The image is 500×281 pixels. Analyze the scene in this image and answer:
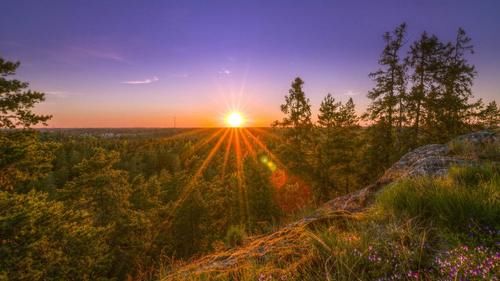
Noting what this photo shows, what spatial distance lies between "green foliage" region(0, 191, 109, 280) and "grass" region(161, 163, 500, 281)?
12.4 meters

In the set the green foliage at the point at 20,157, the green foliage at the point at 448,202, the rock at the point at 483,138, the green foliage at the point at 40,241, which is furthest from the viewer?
the green foliage at the point at 20,157

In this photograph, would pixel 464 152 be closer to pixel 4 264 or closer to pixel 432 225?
pixel 432 225

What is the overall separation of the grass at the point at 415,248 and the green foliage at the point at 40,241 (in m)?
12.4

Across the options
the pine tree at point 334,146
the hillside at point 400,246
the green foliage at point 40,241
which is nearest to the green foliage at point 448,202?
the hillside at point 400,246

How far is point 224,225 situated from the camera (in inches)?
1332

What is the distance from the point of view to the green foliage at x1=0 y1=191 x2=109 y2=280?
35.0ft

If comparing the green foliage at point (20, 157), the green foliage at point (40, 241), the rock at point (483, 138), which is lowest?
the green foliage at point (40, 241)

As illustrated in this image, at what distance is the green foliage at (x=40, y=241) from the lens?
10.7 meters

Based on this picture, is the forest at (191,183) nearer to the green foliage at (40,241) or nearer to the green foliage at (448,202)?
the green foliage at (40,241)

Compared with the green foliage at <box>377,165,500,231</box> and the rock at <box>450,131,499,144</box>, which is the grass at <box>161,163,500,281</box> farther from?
the rock at <box>450,131,499,144</box>

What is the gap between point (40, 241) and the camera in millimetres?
11797

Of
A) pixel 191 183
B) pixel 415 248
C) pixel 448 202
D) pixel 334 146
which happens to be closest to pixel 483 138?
pixel 448 202

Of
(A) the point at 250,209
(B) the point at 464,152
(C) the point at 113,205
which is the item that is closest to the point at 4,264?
(C) the point at 113,205

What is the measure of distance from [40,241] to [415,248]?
51.6 ft
